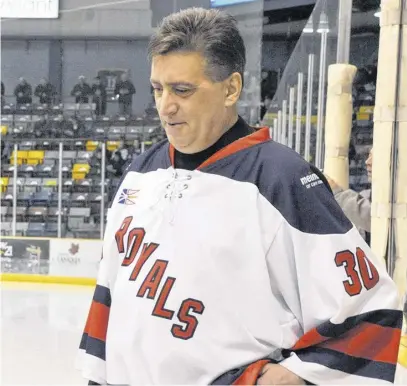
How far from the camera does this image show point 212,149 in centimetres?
112

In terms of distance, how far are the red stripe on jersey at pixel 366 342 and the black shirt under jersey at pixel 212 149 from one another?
0.29 m

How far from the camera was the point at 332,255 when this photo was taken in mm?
1041

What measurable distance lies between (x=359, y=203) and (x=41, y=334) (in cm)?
281

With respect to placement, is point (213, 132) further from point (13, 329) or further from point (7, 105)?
point (7, 105)

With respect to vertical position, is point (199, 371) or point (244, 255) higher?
point (244, 255)

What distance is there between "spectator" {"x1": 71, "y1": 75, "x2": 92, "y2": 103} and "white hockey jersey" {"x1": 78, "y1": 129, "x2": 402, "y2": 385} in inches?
388

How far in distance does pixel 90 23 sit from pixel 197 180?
1024 centimetres

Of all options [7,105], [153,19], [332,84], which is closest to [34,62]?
[7,105]

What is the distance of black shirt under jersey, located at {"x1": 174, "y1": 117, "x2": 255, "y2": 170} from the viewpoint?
1.12 metres

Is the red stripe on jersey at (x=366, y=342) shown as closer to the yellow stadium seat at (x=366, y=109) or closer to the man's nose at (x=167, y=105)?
the man's nose at (x=167, y=105)

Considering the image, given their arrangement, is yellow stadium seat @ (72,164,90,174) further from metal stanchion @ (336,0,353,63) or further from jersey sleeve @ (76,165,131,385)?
jersey sleeve @ (76,165,131,385)

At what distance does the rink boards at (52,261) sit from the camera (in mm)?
8469

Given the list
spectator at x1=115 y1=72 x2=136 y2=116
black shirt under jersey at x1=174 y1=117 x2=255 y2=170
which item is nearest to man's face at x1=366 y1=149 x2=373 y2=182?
black shirt under jersey at x1=174 y1=117 x2=255 y2=170

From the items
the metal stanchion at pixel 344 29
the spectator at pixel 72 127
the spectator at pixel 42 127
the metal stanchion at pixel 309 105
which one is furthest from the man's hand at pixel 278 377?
the spectator at pixel 42 127
